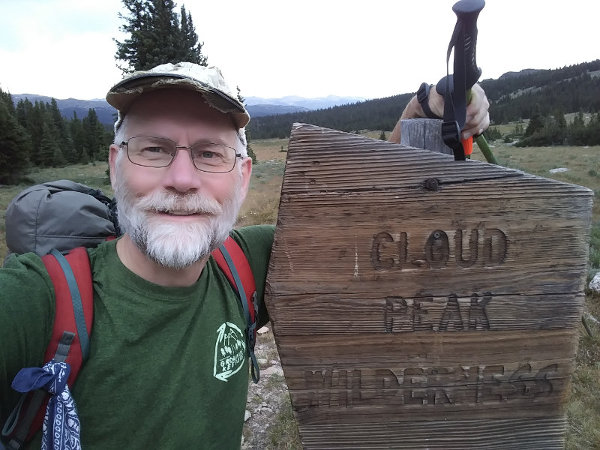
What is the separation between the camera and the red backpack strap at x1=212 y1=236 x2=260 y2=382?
165cm

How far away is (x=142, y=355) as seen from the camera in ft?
4.45

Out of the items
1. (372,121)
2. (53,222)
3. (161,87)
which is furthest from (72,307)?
(372,121)

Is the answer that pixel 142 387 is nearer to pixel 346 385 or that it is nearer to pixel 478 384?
pixel 346 385

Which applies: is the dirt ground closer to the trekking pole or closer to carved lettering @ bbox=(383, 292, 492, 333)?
carved lettering @ bbox=(383, 292, 492, 333)

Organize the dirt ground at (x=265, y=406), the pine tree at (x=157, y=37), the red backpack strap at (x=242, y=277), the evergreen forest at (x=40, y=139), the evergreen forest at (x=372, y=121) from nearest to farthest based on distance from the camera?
the red backpack strap at (x=242, y=277), the dirt ground at (x=265, y=406), the pine tree at (x=157, y=37), the evergreen forest at (x=40, y=139), the evergreen forest at (x=372, y=121)

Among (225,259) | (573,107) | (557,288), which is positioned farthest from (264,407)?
(573,107)

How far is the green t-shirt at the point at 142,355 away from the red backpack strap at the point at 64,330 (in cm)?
3

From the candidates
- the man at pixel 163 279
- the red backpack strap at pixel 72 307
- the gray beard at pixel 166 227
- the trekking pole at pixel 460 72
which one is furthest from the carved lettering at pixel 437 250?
the red backpack strap at pixel 72 307

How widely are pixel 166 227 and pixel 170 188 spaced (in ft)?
0.45

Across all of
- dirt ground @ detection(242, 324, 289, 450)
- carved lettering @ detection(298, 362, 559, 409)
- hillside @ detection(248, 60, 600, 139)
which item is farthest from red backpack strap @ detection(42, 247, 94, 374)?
hillside @ detection(248, 60, 600, 139)

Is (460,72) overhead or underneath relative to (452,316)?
overhead

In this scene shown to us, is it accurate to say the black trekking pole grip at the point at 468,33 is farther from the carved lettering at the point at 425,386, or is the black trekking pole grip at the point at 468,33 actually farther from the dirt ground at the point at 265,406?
the dirt ground at the point at 265,406

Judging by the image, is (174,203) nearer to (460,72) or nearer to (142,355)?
(142,355)

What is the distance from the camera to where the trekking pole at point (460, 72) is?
113 centimetres
